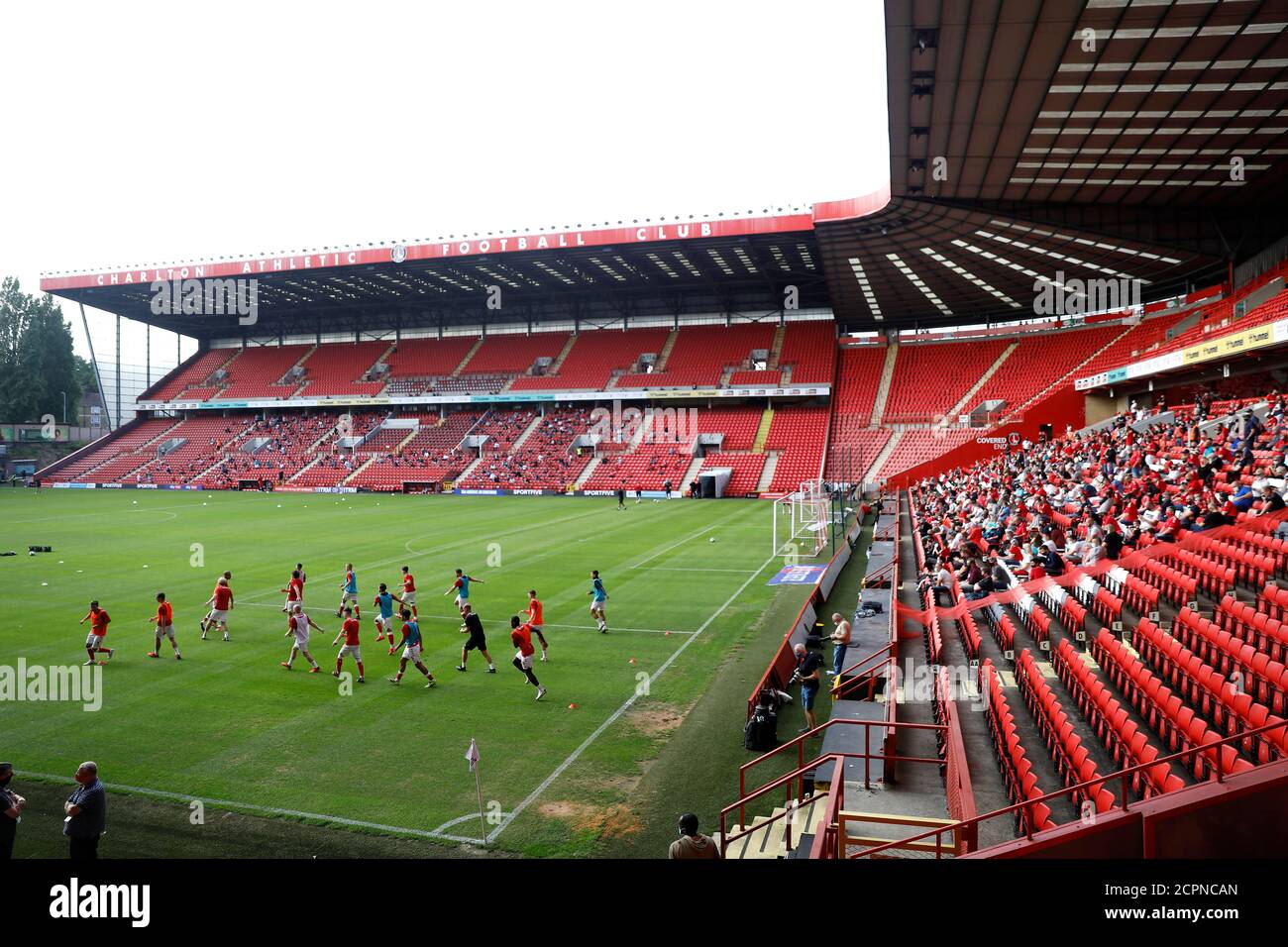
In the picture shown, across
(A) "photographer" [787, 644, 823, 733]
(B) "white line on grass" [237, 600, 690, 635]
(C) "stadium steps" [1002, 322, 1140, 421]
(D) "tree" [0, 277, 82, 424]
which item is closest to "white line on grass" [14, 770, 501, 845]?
(A) "photographer" [787, 644, 823, 733]

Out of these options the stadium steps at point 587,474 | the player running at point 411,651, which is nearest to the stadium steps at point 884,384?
the stadium steps at point 587,474

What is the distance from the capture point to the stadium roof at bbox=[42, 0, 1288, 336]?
18.8 metres

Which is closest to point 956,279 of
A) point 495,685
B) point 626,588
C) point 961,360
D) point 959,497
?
point 961,360

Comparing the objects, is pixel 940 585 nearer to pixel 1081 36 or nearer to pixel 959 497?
pixel 1081 36

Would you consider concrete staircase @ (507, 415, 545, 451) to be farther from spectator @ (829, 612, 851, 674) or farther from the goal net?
spectator @ (829, 612, 851, 674)

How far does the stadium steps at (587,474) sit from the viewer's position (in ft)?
187

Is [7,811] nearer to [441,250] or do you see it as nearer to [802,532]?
[802,532]

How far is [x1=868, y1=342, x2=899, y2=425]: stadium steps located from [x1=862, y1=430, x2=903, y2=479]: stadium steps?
86.4 inches

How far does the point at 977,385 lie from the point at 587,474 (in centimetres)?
2889

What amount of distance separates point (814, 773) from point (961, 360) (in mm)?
55963

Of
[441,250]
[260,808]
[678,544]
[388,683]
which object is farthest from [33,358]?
[260,808]

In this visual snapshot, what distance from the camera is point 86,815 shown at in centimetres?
711

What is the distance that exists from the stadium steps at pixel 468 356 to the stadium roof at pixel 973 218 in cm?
272
